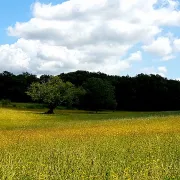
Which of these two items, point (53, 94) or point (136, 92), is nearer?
point (53, 94)

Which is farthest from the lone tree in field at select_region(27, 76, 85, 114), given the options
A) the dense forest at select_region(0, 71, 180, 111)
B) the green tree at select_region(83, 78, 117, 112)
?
the dense forest at select_region(0, 71, 180, 111)

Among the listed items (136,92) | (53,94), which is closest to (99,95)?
(53,94)

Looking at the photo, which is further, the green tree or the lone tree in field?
the green tree

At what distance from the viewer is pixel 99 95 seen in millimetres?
102000

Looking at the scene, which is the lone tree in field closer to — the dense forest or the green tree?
the green tree

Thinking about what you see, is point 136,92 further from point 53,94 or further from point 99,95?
point 53,94

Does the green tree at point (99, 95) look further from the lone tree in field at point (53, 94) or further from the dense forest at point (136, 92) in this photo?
the lone tree in field at point (53, 94)

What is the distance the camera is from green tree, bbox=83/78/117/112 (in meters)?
102

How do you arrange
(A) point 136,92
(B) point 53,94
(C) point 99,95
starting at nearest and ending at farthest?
(B) point 53,94, (C) point 99,95, (A) point 136,92

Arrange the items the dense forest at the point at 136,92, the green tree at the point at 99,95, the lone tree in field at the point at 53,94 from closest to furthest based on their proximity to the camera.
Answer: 1. the lone tree in field at the point at 53,94
2. the green tree at the point at 99,95
3. the dense forest at the point at 136,92

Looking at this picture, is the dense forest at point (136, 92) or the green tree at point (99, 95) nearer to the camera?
the green tree at point (99, 95)

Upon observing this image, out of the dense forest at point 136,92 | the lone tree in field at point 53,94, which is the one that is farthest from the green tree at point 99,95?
the lone tree in field at point 53,94

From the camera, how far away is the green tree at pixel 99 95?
102 metres

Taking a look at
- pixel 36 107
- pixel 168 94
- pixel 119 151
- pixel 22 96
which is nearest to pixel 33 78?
pixel 22 96
